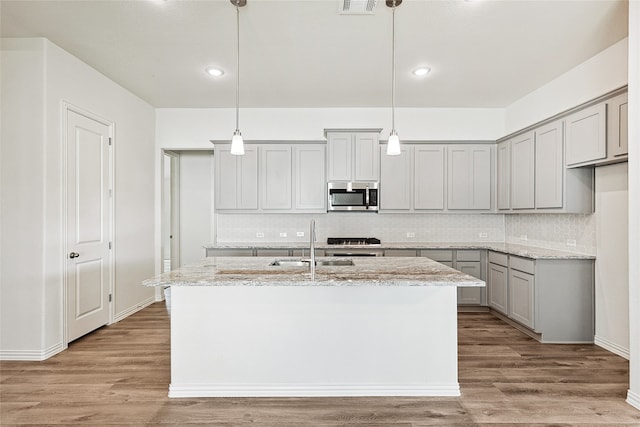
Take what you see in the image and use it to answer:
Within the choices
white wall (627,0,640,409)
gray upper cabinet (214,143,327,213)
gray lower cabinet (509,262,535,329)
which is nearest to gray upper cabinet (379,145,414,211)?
gray upper cabinet (214,143,327,213)

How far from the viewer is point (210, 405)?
2.34 metres

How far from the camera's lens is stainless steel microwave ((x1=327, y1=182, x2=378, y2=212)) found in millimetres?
4762

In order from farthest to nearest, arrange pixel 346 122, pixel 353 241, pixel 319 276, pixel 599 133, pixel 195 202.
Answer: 1. pixel 195 202
2. pixel 346 122
3. pixel 353 241
4. pixel 599 133
5. pixel 319 276

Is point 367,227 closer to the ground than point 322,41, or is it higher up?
closer to the ground

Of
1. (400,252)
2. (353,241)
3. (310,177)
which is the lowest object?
(400,252)

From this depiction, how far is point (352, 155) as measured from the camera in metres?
4.77

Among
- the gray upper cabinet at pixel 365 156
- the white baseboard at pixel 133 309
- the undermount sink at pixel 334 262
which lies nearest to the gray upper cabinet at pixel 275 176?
the gray upper cabinet at pixel 365 156

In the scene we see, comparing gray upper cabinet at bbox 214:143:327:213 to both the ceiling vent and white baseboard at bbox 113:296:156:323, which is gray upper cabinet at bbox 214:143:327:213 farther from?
the ceiling vent

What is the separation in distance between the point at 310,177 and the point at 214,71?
5.98 feet

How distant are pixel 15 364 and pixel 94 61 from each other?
9.61ft

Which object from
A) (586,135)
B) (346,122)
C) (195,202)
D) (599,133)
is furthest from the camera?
(195,202)

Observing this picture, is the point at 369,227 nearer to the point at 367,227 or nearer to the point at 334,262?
the point at 367,227

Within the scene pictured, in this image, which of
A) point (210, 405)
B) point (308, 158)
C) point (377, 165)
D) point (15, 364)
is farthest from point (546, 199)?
point (15, 364)

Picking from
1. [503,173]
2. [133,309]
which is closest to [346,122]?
[503,173]
